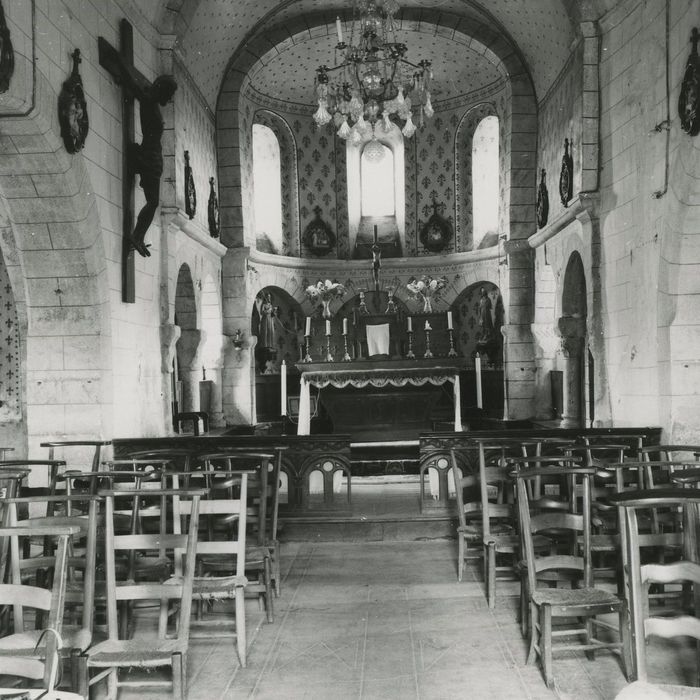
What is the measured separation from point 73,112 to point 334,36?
709 cm

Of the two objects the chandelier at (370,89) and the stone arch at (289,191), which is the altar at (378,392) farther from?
the stone arch at (289,191)

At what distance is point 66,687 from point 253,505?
6.70 feet

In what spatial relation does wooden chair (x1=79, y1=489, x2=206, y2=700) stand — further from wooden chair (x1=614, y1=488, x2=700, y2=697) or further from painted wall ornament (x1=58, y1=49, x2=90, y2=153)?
painted wall ornament (x1=58, y1=49, x2=90, y2=153)

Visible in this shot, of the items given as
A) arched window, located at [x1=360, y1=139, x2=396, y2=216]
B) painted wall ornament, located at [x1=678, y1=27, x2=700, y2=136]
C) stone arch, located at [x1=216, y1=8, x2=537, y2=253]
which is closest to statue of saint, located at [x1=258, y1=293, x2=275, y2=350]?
stone arch, located at [x1=216, y1=8, x2=537, y2=253]

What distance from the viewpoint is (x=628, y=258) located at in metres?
7.88

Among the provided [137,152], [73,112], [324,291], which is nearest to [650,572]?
[73,112]

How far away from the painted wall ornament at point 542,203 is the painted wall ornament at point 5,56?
7424mm

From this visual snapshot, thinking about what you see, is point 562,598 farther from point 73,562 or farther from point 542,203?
point 542,203

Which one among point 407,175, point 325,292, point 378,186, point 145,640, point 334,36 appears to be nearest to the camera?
point 145,640

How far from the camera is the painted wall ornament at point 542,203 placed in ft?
35.9

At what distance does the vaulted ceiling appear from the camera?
958 centimetres

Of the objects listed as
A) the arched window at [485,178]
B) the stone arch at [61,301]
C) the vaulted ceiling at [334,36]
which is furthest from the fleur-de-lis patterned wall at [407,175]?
the stone arch at [61,301]

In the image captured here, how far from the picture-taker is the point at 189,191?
9.80 m

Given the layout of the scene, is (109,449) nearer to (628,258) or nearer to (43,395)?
(43,395)
